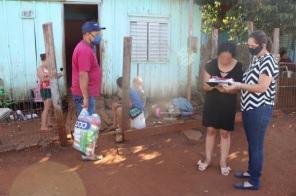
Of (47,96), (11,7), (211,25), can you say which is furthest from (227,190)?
(211,25)

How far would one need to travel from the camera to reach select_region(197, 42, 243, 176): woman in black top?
4.23m

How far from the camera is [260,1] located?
834 centimetres

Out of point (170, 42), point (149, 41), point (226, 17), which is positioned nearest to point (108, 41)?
point (149, 41)

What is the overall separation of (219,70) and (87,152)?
212cm

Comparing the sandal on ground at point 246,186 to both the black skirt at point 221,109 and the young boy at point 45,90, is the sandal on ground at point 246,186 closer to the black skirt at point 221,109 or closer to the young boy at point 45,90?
the black skirt at point 221,109

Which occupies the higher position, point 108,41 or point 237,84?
→ point 108,41

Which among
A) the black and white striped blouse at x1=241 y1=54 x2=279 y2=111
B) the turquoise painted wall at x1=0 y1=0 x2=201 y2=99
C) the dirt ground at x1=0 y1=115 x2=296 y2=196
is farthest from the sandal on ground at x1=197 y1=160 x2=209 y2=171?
the turquoise painted wall at x1=0 y1=0 x2=201 y2=99

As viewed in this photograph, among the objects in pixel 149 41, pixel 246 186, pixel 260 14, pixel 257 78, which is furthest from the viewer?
pixel 149 41

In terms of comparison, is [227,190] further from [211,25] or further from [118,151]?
[211,25]

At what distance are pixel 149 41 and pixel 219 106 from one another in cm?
516

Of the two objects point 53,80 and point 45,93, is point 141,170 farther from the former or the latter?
point 45,93

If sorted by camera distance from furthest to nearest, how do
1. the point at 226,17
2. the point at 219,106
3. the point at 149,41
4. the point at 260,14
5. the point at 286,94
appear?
the point at 226,17, the point at 149,41, the point at 260,14, the point at 286,94, the point at 219,106

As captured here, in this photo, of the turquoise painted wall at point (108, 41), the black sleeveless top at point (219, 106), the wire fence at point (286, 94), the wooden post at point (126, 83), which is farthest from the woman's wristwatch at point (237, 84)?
the turquoise painted wall at point (108, 41)

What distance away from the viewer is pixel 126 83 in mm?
5734
